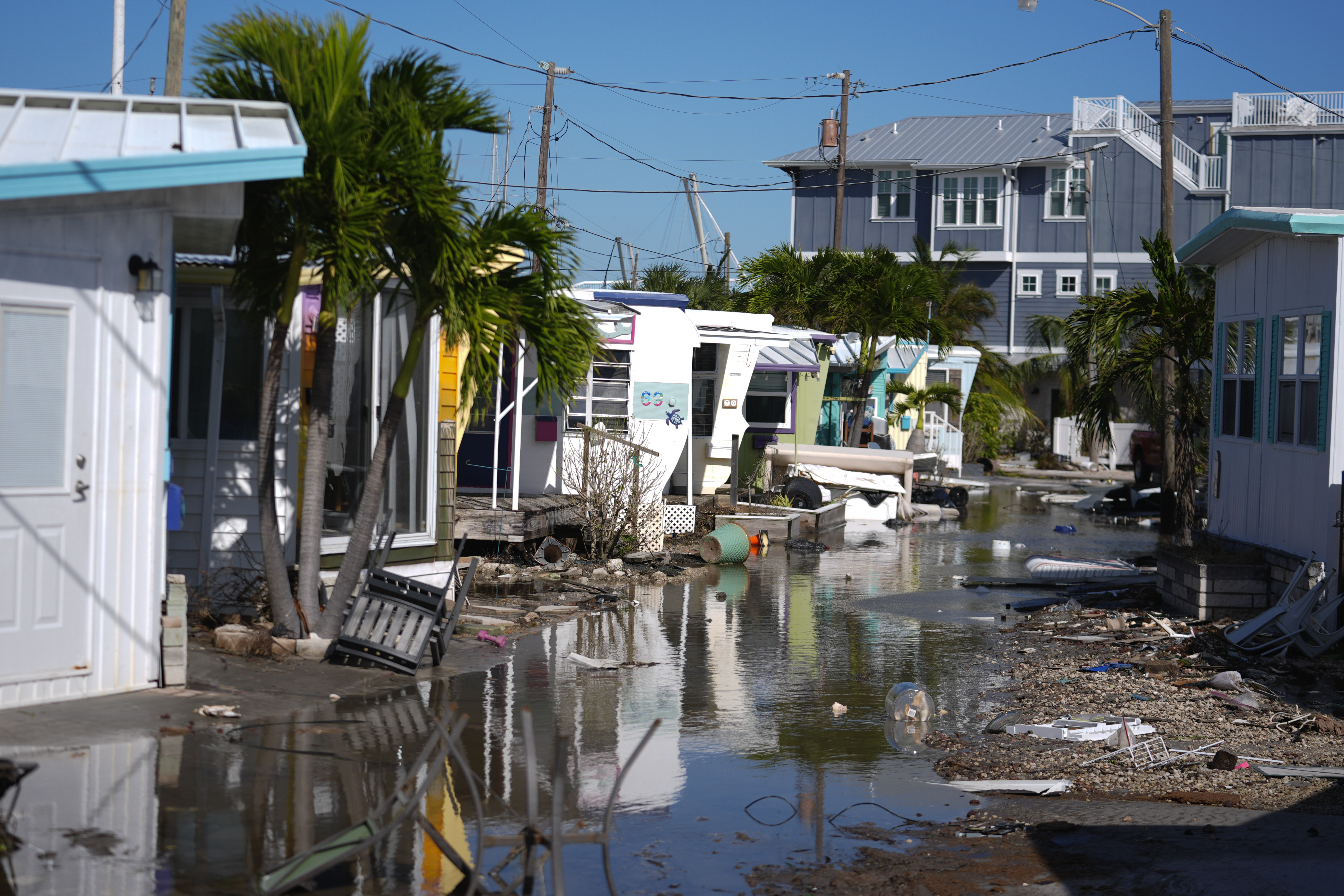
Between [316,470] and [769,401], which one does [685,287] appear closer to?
[769,401]

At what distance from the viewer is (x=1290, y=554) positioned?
37.2ft

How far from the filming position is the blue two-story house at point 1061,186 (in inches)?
1612

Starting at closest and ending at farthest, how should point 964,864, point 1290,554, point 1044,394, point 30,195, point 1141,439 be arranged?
point 964,864, point 30,195, point 1290,554, point 1141,439, point 1044,394

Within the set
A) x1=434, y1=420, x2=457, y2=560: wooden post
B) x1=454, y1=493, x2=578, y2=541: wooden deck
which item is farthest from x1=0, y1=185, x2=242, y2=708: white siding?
x1=454, y1=493, x2=578, y2=541: wooden deck

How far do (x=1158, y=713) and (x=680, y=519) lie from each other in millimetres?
10918

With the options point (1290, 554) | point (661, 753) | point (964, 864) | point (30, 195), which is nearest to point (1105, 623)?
point (1290, 554)

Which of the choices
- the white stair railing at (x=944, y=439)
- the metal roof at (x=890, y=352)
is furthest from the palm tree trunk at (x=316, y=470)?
the white stair railing at (x=944, y=439)

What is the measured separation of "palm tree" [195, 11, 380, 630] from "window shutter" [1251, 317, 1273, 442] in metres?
8.74

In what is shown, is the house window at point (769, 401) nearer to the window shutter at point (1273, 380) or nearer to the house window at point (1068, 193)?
the window shutter at point (1273, 380)

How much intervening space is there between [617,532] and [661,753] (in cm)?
873

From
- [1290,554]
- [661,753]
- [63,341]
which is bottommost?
[661,753]

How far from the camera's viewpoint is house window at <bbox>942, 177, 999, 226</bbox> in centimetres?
4478

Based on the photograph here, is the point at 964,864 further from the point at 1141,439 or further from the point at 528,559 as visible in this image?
the point at 1141,439

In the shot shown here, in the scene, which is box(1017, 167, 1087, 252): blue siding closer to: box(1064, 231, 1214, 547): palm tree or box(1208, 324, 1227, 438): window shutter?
box(1064, 231, 1214, 547): palm tree
